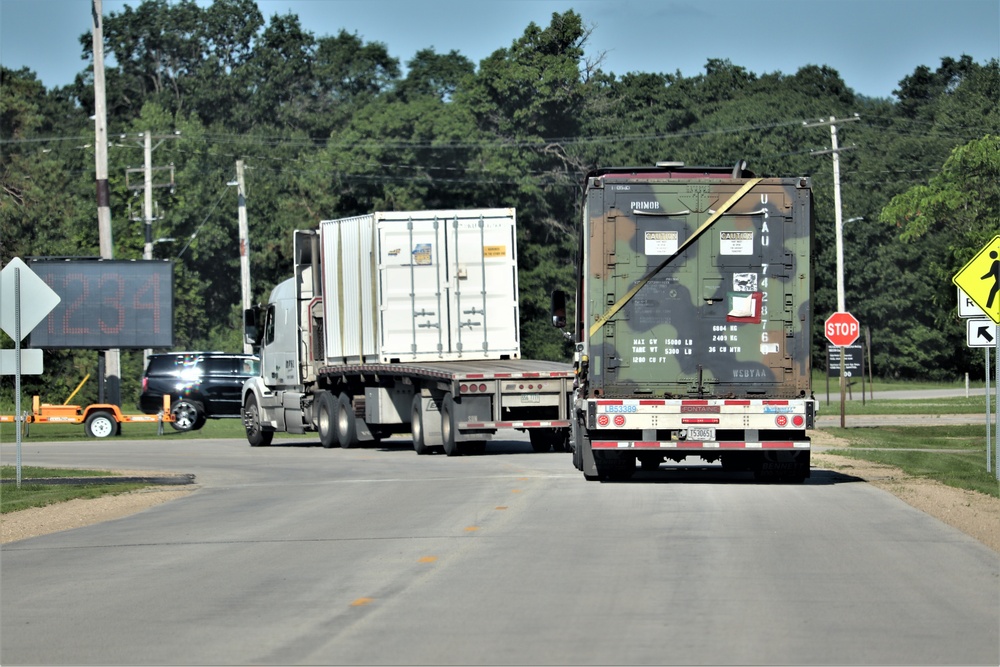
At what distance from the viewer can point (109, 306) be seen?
1560 inches

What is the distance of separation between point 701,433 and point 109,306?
23834 mm

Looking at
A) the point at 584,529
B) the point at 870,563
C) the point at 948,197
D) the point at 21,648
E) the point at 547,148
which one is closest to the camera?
the point at 21,648

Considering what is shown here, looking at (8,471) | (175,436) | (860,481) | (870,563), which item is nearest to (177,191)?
(175,436)

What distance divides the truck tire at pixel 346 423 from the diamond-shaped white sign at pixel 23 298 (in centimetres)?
1172

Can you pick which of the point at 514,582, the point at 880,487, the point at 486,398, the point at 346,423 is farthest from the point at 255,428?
the point at 514,582

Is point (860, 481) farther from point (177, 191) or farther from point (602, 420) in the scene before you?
point (177, 191)

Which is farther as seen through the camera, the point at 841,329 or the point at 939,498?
the point at 841,329

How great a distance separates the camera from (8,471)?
25.7 m

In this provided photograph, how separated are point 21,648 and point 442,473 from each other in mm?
14440

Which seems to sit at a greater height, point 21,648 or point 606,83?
point 606,83

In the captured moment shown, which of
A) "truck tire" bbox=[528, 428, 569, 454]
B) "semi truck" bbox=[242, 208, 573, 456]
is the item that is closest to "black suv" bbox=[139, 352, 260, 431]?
"semi truck" bbox=[242, 208, 573, 456]

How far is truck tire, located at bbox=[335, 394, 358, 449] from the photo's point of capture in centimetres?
3161

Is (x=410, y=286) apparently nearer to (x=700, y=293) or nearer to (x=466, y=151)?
(x=700, y=293)

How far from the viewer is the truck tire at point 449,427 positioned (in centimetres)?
2716
